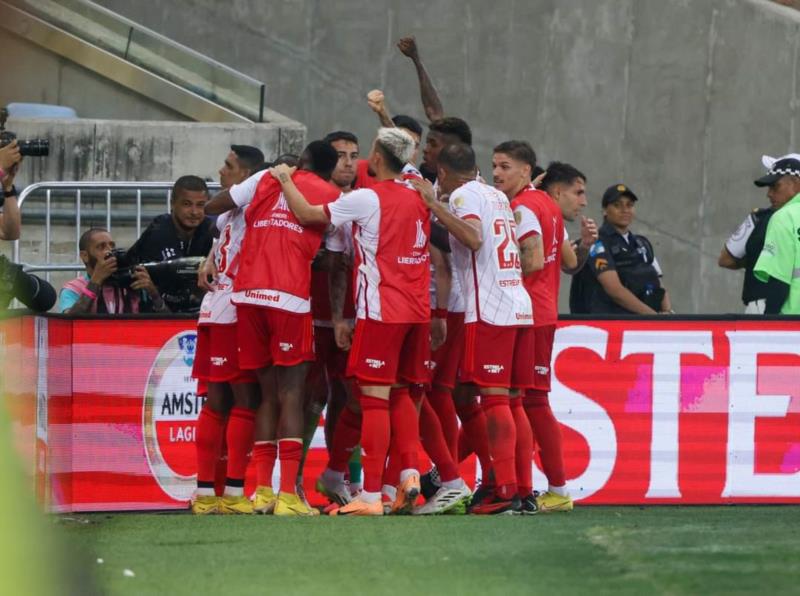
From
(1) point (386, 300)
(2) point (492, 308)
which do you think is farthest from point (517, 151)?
(1) point (386, 300)

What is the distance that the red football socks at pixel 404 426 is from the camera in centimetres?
823

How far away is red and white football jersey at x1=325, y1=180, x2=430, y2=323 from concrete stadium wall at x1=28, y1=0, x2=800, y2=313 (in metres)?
9.48

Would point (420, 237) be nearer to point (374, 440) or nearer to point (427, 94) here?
point (374, 440)

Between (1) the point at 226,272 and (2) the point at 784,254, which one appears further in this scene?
(2) the point at 784,254

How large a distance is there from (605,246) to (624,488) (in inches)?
72.5

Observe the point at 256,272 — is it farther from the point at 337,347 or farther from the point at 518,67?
the point at 518,67

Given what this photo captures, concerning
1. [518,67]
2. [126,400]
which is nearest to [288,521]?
[126,400]

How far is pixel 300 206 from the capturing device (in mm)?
8203

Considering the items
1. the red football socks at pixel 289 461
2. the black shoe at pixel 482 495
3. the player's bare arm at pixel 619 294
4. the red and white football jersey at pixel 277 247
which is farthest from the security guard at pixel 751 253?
the red football socks at pixel 289 461

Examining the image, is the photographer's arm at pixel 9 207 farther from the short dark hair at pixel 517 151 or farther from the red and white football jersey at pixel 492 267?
the short dark hair at pixel 517 151

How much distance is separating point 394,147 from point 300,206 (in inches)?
23.7

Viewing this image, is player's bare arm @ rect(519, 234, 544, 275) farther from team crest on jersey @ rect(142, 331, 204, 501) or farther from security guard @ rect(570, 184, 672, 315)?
team crest on jersey @ rect(142, 331, 204, 501)

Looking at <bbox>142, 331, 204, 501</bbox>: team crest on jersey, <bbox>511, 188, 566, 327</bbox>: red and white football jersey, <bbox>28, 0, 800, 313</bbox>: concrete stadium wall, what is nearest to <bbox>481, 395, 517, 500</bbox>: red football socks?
<bbox>511, 188, 566, 327</bbox>: red and white football jersey

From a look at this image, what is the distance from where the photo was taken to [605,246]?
35.1 ft
